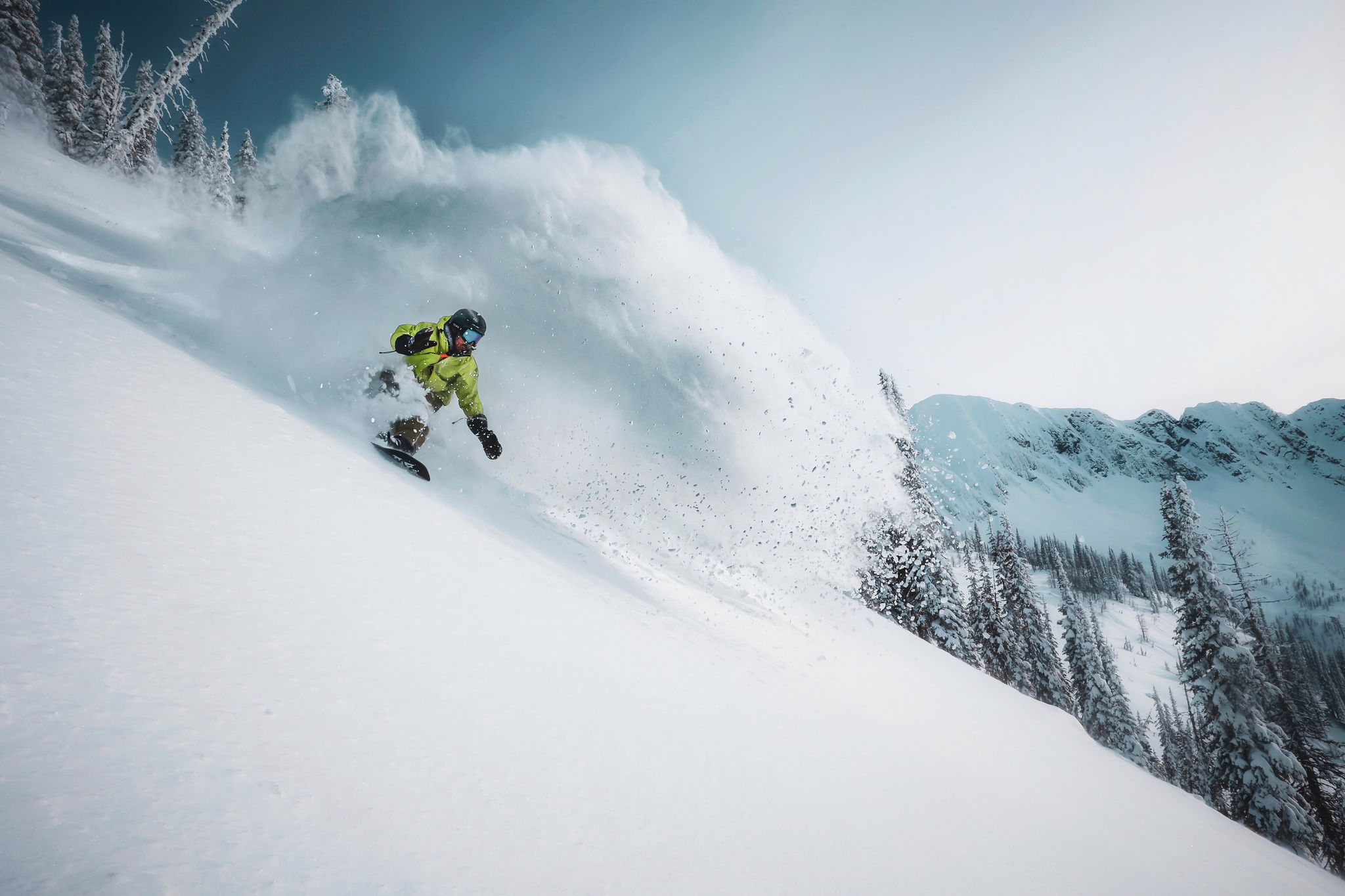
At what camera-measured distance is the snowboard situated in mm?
5957

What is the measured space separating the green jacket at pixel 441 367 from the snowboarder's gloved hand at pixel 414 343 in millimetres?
51

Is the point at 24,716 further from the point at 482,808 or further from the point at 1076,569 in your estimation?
the point at 1076,569

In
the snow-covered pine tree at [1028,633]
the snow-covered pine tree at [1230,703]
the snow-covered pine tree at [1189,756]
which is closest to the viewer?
the snow-covered pine tree at [1230,703]

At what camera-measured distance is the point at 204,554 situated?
2.15 m

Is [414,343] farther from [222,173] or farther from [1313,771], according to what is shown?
[222,173]

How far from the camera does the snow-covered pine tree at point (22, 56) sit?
79.4 ft

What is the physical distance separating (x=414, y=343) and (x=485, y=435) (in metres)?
1.43

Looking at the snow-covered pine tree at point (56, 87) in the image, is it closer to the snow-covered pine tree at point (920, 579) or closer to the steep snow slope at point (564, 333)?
the steep snow slope at point (564, 333)

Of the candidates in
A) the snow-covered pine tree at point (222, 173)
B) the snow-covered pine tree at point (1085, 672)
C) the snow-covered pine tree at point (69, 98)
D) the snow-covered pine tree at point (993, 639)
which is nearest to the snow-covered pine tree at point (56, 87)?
the snow-covered pine tree at point (69, 98)

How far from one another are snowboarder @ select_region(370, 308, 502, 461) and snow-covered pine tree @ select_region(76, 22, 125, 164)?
36.8m

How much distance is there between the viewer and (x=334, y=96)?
15.4m

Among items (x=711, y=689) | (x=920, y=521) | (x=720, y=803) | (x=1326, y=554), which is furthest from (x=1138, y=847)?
(x=1326, y=554)

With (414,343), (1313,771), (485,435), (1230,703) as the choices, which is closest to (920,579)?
(1230,703)

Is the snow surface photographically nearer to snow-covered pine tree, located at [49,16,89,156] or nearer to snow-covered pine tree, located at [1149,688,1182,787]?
snow-covered pine tree, located at [49,16,89,156]
